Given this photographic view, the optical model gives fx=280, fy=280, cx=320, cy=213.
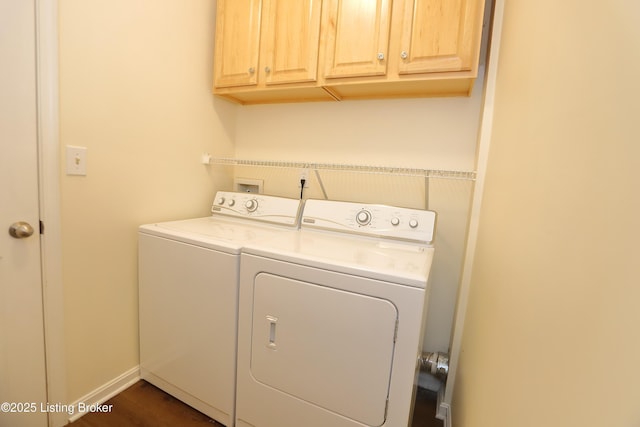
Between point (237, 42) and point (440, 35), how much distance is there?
117 cm

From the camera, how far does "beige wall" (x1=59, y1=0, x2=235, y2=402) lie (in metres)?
1.26

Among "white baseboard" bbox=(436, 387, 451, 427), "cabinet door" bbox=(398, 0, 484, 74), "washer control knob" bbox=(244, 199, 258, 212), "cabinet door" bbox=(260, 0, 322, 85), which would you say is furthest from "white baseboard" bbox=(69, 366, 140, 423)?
"cabinet door" bbox=(398, 0, 484, 74)

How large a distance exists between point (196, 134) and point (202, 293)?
1.06 meters

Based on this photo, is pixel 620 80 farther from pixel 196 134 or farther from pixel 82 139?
pixel 196 134

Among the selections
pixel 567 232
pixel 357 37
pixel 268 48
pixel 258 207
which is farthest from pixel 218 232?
pixel 567 232

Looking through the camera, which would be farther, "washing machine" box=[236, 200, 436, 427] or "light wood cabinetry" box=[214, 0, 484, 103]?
"light wood cabinetry" box=[214, 0, 484, 103]

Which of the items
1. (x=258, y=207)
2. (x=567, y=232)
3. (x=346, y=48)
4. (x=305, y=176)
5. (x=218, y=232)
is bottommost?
(x=218, y=232)

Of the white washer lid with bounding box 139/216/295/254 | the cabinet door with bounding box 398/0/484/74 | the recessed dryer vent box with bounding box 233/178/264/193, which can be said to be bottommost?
the white washer lid with bounding box 139/216/295/254

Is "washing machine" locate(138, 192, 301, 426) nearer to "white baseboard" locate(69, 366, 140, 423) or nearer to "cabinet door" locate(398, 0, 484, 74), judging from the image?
"white baseboard" locate(69, 366, 140, 423)

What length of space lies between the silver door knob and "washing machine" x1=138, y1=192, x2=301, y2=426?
434mm

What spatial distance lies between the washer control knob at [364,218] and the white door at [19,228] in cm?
144

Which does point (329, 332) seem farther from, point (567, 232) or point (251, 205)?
point (251, 205)

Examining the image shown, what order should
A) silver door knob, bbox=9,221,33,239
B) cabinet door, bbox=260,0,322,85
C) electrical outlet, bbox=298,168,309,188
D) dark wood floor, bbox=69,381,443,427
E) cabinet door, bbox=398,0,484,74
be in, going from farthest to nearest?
electrical outlet, bbox=298,168,309,188
cabinet door, bbox=260,0,322,85
dark wood floor, bbox=69,381,443,427
cabinet door, bbox=398,0,484,74
silver door knob, bbox=9,221,33,239

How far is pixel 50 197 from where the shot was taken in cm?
119
